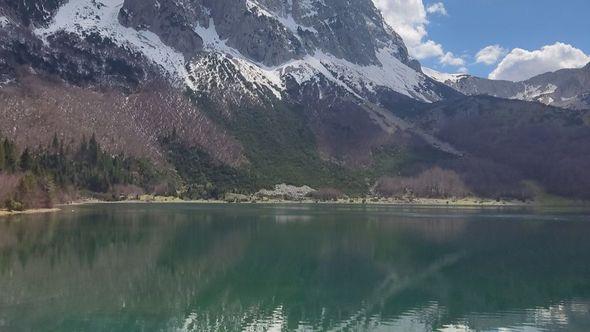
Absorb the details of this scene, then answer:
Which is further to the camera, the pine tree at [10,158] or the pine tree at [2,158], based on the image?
the pine tree at [10,158]

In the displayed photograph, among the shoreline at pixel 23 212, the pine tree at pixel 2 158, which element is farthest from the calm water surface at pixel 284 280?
the pine tree at pixel 2 158

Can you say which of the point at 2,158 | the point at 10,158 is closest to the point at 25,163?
the point at 10,158

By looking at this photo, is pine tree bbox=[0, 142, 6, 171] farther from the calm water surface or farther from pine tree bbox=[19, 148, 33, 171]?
the calm water surface

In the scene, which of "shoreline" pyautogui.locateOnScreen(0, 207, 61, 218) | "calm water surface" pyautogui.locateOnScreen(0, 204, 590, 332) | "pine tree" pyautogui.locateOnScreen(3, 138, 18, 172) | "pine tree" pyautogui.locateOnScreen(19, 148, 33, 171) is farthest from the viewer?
"pine tree" pyautogui.locateOnScreen(19, 148, 33, 171)

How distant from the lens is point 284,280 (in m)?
57.9

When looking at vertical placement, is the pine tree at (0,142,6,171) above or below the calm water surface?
above

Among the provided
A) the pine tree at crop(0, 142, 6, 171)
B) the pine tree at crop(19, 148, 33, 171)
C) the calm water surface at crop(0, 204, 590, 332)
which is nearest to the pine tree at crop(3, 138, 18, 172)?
the pine tree at crop(0, 142, 6, 171)

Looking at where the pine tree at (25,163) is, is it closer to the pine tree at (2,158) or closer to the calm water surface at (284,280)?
the pine tree at (2,158)

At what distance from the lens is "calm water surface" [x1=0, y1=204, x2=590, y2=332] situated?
Answer: 41625 millimetres

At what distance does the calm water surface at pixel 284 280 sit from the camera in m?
41.6

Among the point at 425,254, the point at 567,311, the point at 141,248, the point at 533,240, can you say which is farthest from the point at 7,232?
the point at 533,240

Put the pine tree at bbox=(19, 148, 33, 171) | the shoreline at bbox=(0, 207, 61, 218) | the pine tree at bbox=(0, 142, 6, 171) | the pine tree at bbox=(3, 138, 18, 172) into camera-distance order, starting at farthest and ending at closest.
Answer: the pine tree at bbox=(19, 148, 33, 171) < the pine tree at bbox=(3, 138, 18, 172) < the pine tree at bbox=(0, 142, 6, 171) < the shoreline at bbox=(0, 207, 61, 218)

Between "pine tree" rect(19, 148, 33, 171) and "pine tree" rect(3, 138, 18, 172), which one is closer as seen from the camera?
"pine tree" rect(3, 138, 18, 172)

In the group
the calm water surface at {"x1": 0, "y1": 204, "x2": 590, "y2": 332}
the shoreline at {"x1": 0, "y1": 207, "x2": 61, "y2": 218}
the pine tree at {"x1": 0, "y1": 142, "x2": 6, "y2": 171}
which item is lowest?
the calm water surface at {"x1": 0, "y1": 204, "x2": 590, "y2": 332}
